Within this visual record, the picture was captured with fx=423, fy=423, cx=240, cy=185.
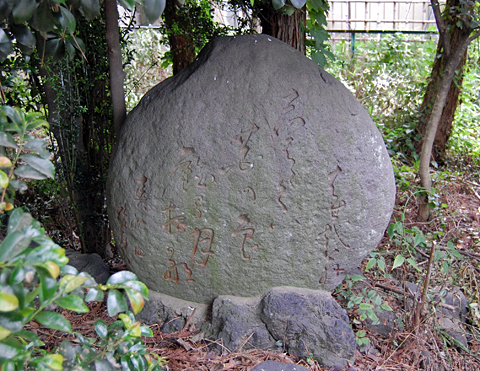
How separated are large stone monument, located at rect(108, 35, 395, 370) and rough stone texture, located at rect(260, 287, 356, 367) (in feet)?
0.22

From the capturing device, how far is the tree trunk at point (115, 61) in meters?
2.26

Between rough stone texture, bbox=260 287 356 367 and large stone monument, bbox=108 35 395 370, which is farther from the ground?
large stone monument, bbox=108 35 395 370

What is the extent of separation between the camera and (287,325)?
81.9 inches

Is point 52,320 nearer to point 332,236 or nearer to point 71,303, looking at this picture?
point 71,303

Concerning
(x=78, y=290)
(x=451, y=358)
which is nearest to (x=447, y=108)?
(x=451, y=358)

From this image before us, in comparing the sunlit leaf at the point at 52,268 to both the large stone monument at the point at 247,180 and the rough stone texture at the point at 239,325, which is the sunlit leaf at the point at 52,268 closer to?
the large stone monument at the point at 247,180

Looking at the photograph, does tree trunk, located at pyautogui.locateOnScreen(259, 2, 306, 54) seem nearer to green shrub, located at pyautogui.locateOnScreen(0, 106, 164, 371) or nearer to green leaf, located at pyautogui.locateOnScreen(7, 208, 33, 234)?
A: green shrub, located at pyautogui.locateOnScreen(0, 106, 164, 371)

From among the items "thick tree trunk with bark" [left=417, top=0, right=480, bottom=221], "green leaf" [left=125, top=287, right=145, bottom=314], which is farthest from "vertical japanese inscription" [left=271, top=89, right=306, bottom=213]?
"thick tree trunk with bark" [left=417, top=0, right=480, bottom=221]

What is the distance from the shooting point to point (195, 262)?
6.86ft

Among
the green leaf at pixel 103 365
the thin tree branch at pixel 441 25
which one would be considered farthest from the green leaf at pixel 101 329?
the thin tree branch at pixel 441 25

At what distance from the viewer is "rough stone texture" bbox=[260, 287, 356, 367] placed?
2.06m

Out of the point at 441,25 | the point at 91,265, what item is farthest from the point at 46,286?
the point at 441,25

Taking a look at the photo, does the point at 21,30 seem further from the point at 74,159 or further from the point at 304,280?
the point at 304,280

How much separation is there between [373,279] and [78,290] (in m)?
2.18
